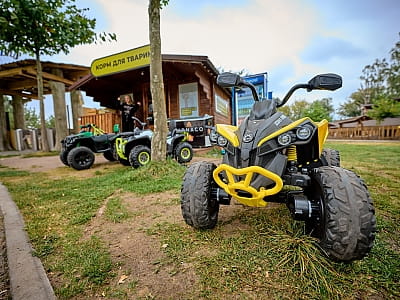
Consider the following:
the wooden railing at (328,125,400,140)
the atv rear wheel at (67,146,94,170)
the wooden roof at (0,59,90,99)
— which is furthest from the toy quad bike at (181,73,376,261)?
the wooden railing at (328,125,400,140)

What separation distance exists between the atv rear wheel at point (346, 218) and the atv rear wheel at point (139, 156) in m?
4.22

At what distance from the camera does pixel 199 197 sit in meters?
1.76

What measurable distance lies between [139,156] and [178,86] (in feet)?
19.4

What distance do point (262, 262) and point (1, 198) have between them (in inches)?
152

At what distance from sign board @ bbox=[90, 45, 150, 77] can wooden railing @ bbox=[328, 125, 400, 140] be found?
22.8m

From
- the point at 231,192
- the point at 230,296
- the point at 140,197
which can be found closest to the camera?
the point at 230,296

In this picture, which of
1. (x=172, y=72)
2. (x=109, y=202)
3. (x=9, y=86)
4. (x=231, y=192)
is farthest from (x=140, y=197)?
(x=9, y=86)

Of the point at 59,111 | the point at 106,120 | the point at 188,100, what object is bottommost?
the point at 106,120

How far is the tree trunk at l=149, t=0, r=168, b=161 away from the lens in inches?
173

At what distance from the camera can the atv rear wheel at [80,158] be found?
18.5 feet

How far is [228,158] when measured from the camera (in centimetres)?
182

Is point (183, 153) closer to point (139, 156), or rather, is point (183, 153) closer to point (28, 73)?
point (139, 156)

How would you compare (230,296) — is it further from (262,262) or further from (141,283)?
(141,283)

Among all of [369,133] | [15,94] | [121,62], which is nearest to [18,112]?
[15,94]
